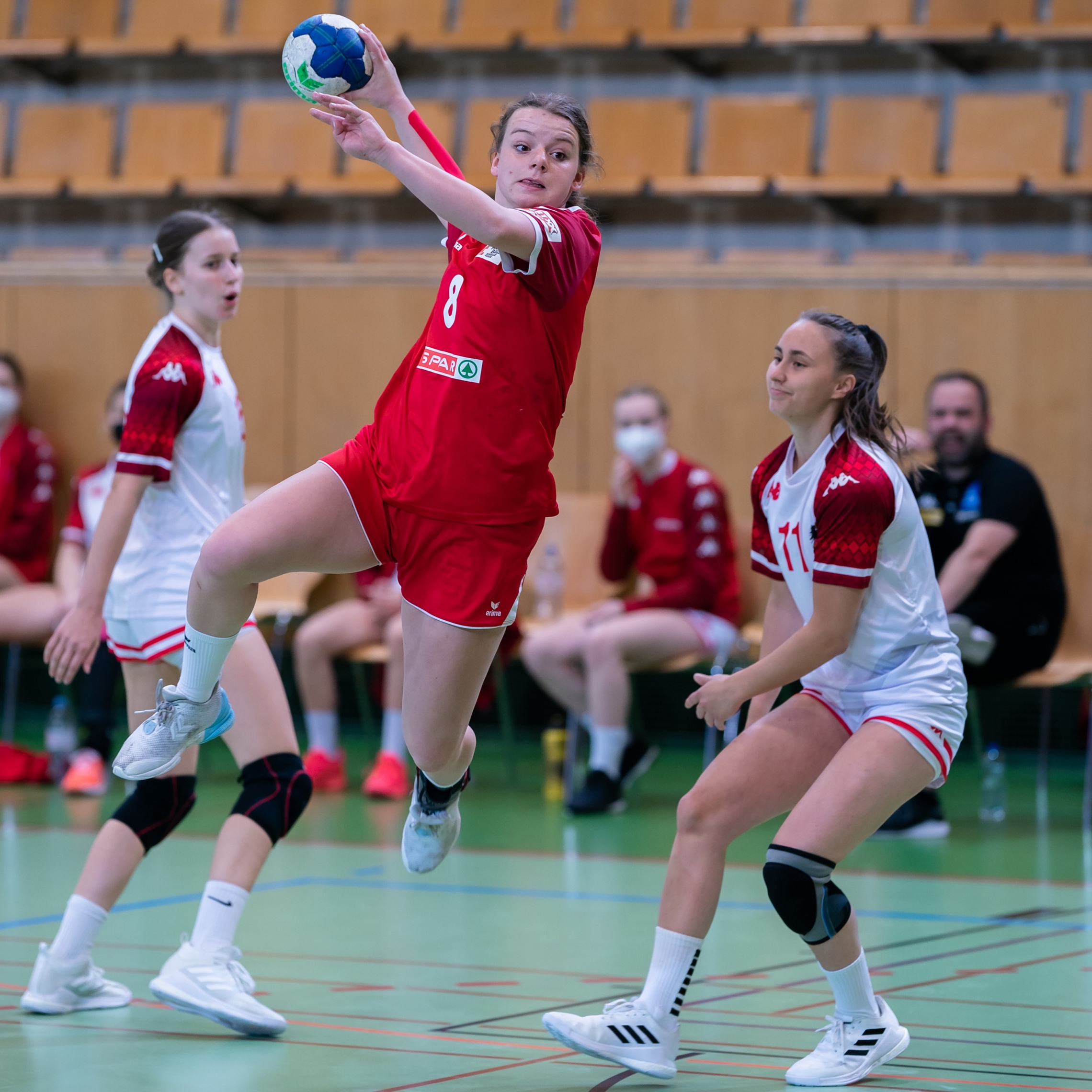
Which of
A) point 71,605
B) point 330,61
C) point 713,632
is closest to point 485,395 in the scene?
point 330,61

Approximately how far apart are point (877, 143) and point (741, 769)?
24.9ft

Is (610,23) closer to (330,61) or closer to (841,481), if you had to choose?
(841,481)

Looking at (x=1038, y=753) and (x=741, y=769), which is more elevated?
(x=741, y=769)

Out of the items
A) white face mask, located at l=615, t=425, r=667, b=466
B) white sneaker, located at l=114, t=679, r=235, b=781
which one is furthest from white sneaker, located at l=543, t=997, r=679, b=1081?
white face mask, located at l=615, t=425, r=667, b=466

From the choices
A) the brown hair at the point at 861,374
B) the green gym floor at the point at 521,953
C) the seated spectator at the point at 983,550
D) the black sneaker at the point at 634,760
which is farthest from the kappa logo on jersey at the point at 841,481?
the black sneaker at the point at 634,760

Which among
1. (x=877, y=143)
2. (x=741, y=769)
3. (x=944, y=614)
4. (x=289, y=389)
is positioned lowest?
(x=741, y=769)

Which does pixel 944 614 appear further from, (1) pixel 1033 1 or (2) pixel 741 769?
(1) pixel 1033 1

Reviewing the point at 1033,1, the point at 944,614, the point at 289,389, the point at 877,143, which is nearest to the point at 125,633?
the point at 944,614

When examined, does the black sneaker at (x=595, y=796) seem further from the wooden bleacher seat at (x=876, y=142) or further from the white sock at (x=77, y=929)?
the wooden bleacher seat at (x=876, y=142)

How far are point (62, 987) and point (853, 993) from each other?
1865 mm

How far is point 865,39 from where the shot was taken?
1045 cm

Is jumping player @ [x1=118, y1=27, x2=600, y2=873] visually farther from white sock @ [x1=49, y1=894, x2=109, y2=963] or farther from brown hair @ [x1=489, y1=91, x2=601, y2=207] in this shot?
white sock @ [x1=49, y1=894, x2=109, y2=963]

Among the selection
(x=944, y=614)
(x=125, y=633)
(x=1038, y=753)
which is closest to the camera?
(x=944, y=614)

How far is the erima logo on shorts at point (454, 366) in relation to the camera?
11.4 ft
